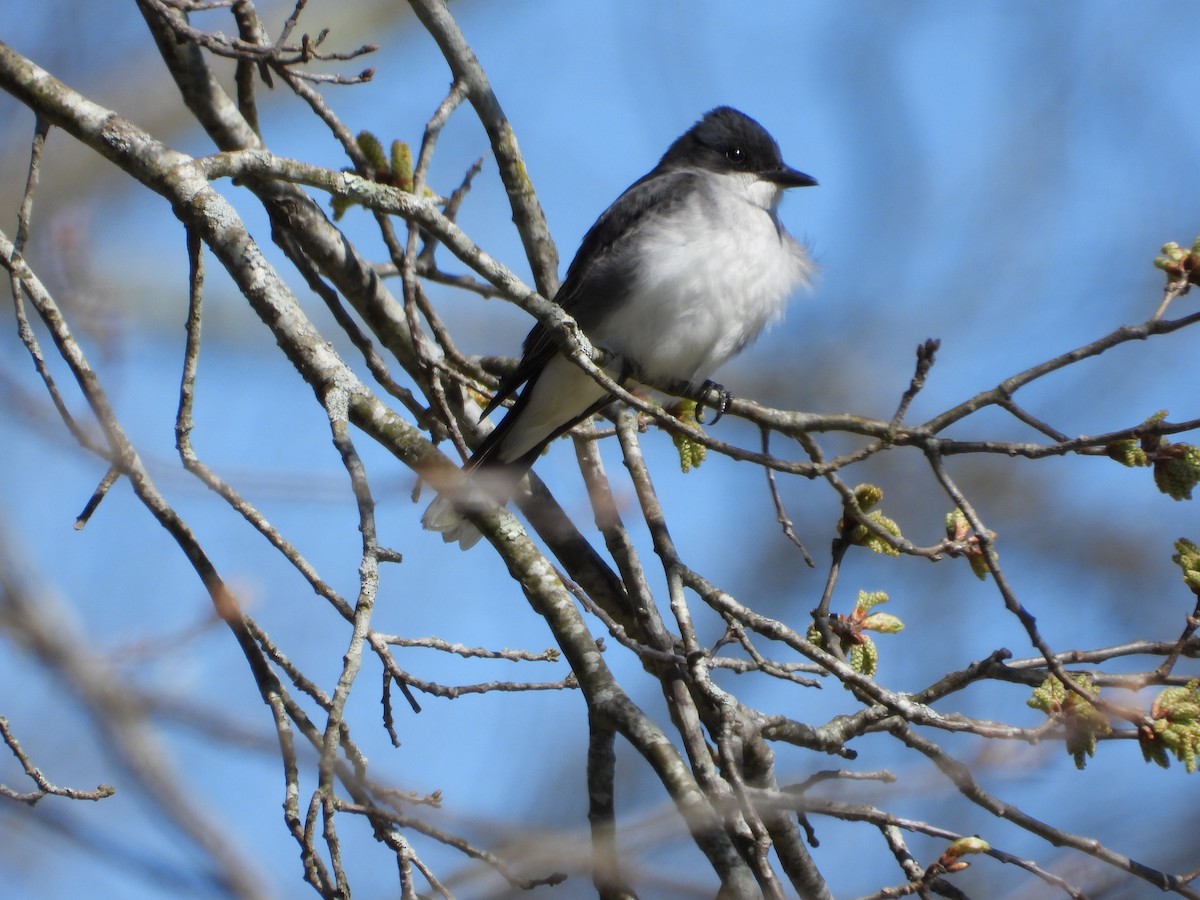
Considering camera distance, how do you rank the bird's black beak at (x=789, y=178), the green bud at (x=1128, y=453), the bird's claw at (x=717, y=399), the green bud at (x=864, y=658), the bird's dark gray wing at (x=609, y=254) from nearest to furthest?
1. the green bud at (x=1128, y=453)
2. the green bud at (x=864, y=658)
3. the bird's claw at (x=717, y=399)
4. the bird's dark gray wing at (x=609, y=254)
5. the bird's black beak at (x=789, y=178)

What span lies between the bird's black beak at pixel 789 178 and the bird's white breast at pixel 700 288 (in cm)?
38

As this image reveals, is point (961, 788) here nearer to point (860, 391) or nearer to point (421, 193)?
point (421, 193)

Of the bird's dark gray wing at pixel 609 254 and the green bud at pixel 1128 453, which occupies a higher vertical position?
the bird's dark gray wing at pixel 609 254

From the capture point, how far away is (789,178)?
5051 mm

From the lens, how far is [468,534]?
4.44m

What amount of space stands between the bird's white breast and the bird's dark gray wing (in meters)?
0.06

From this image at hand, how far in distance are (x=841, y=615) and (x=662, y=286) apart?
5.41 ft

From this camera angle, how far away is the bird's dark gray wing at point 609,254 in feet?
15.1

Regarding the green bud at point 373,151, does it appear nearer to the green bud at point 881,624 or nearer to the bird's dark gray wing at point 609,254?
the bird's dark gray wing at point 609,254

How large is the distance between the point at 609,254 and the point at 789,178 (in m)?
0.87

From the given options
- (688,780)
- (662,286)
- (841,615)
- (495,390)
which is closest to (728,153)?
(662,286)

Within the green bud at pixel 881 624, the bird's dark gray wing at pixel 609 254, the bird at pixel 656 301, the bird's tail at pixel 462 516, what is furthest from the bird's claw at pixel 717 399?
the green bud at pixel 881 624

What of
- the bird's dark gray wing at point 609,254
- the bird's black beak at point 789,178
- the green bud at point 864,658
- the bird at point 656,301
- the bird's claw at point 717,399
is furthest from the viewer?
the bird's black beak at point 789,178

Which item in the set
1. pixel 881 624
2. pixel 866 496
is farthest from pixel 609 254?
pixel 881 624
